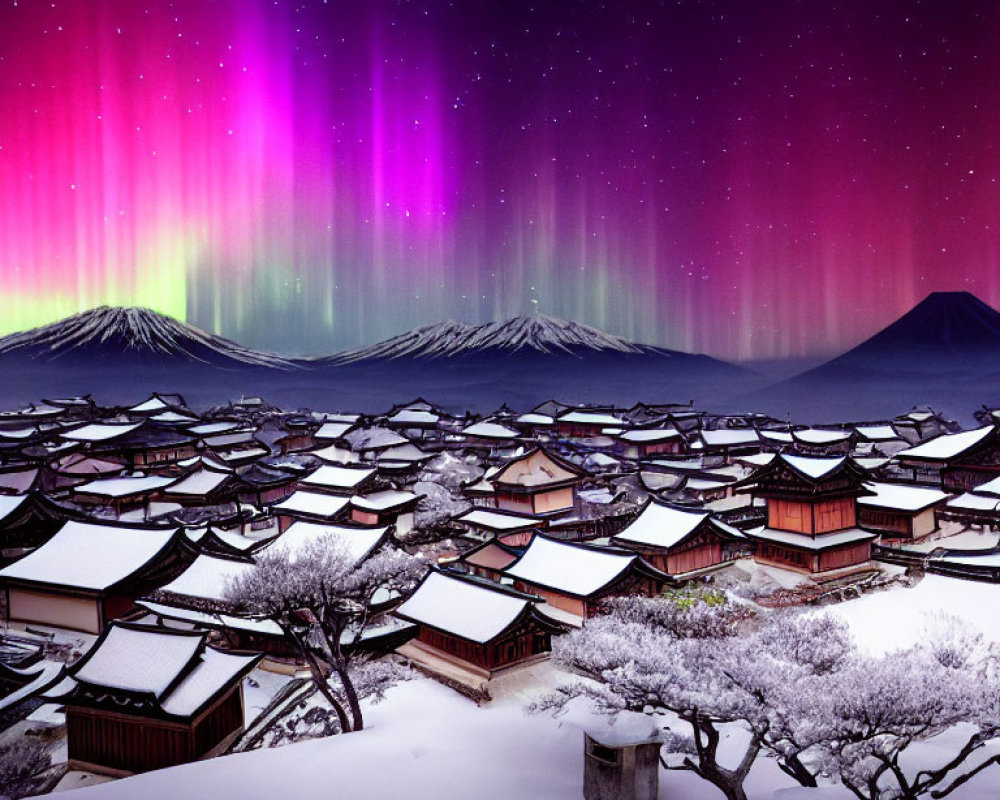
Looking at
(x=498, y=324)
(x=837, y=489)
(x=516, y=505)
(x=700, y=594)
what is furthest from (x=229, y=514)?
(x=498, y=324)

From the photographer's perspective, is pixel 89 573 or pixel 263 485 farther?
pixel 263 485

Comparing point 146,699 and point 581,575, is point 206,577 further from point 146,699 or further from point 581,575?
point 581,575

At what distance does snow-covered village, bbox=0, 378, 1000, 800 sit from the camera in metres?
10.7

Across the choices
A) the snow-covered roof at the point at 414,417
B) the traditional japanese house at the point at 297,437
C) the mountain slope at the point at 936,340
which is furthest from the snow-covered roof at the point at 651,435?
the mountain slope at the point at 936,340

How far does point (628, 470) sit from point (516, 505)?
12546mm

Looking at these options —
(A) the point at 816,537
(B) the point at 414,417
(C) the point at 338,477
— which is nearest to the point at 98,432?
(C) the point at 338,477

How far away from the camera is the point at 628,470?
44750 mm

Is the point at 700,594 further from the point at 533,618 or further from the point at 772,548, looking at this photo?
the point at 772,548

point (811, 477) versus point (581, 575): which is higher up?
point (811, 477)

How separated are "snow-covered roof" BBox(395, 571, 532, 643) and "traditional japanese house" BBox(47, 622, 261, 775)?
5.01 meters

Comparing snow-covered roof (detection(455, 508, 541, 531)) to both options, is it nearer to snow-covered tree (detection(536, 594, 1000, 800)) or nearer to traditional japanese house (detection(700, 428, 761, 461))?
snow-covered tree (detection(536, 594, 1000, 800))

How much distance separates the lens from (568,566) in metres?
22.0

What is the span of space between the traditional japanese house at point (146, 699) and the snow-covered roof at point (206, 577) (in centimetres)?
353

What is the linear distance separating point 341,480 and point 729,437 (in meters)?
31.3
